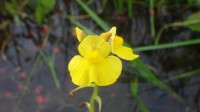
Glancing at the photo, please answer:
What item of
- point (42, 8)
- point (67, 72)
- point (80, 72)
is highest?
point (42, 8)

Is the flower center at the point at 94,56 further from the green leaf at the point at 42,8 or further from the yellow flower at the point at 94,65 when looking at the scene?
the green leaf at the point at 42,8

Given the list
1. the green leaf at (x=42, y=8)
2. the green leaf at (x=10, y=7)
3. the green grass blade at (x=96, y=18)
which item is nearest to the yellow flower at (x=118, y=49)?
the green grass blade at (x=96, y=18)

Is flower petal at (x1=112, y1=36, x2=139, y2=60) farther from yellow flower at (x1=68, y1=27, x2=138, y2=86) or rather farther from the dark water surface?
the dark water surface

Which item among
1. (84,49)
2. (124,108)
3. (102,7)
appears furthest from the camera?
(102,7)

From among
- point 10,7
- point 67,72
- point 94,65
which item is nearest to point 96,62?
point 94,65

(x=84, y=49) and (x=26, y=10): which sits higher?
(x=26, y=10)

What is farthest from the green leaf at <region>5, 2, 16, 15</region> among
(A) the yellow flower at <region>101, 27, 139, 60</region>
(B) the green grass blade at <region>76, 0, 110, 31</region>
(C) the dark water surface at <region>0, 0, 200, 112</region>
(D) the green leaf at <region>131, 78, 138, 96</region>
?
(A) the yellow flower at <region>101, 27, 139, 60</region>

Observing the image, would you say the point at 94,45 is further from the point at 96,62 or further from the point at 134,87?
the point at 134,87

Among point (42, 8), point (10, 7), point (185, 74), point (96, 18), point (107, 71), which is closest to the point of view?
point (107, 71)

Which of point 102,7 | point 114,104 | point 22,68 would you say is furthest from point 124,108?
point 102,7

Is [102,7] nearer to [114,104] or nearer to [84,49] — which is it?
[114,104]
